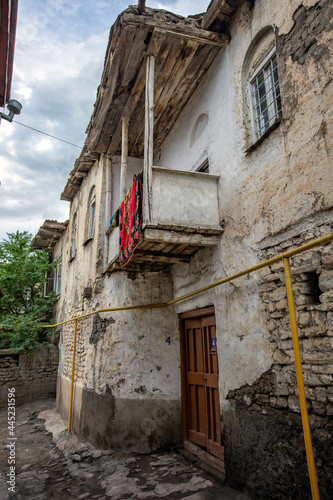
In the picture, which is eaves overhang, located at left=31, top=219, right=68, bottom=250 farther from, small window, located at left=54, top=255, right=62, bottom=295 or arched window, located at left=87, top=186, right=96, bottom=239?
arched window, located at left=87, top=186, right=96, bottom=239

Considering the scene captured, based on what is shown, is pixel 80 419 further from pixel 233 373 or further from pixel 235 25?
pixel 235 25

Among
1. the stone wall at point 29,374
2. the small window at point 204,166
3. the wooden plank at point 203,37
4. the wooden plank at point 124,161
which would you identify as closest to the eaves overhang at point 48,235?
the stone wall at point 29,374

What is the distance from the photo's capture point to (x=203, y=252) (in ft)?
18.4

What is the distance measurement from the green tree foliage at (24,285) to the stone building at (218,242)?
4903 mm

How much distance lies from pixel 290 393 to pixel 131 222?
3.34 meters

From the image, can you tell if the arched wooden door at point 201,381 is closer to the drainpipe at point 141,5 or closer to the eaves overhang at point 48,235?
the drainpipe at point 141,5

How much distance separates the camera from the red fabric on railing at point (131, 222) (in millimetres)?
5137

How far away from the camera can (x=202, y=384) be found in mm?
5832

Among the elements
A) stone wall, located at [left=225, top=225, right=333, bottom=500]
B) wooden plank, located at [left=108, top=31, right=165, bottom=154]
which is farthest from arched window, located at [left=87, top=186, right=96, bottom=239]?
stone wall, located at [left=225, top=225, right=333, bottom=500]

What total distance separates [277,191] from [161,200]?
1.65 meters

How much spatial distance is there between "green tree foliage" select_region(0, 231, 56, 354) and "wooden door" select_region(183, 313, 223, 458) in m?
7.35

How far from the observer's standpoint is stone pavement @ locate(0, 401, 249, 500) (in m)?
4.48

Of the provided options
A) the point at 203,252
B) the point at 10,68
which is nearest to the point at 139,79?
the point at 10,68

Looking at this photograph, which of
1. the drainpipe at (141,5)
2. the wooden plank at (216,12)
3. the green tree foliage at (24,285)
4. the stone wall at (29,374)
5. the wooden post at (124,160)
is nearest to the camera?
the drainpipe at (141,5)
